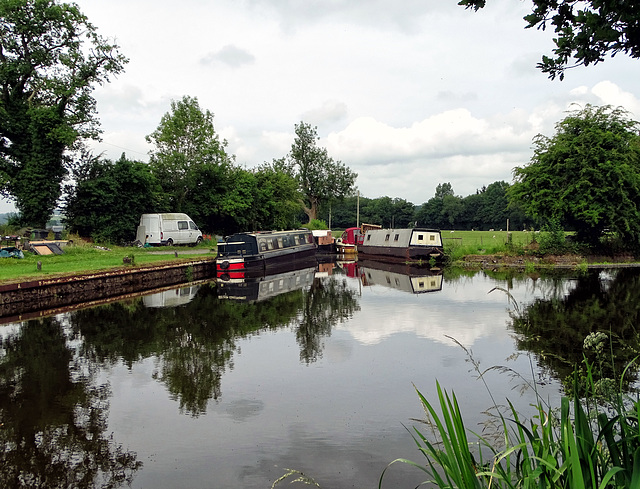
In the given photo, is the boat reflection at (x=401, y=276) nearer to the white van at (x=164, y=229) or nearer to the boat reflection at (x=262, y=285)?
the boat reflection at (x=262, y=285)

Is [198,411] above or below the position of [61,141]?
below

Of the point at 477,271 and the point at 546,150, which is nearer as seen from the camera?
the point at 477,271

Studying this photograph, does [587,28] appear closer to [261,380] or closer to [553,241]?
[261,380]

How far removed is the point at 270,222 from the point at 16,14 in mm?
22782

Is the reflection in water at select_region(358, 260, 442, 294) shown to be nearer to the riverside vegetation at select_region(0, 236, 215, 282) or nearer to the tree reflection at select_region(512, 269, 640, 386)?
the tree reflection at select_region(512, 269, 640, 386)

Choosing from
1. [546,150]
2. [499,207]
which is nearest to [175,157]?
[546,150]

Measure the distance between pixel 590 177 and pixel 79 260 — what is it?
27.6 m

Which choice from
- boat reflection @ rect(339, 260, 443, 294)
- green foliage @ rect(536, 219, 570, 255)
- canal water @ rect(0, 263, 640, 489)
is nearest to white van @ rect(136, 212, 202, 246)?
boat reflection @ rect(339, 260, 443, 294)

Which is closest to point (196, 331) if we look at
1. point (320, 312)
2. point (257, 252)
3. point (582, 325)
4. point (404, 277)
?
point (320, 312)

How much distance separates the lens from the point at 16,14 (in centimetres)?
2611

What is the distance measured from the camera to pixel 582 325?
12.5m

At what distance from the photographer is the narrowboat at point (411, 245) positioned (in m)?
33.3

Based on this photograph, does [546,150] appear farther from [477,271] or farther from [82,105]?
[82,105]

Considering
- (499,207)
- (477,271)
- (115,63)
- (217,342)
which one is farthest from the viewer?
(499,207)
